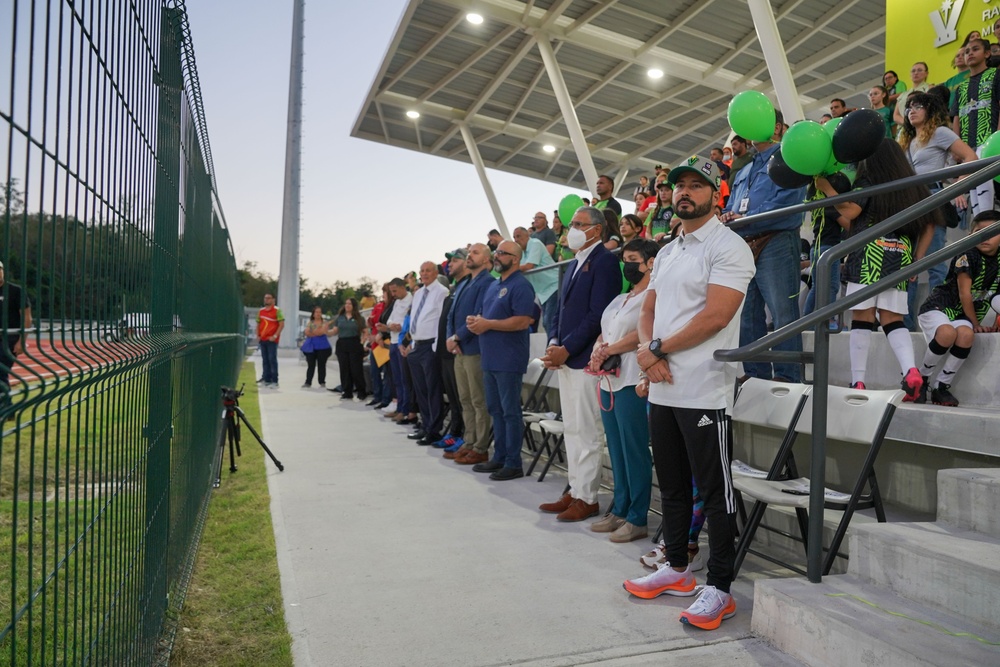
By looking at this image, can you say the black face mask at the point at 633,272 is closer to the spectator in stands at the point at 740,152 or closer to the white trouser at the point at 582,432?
the white trouser at the point at 582,432

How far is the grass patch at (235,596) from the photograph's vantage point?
9.95 feet

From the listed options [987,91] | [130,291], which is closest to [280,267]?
[987,91]

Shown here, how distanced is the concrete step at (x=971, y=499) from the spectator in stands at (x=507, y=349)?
141 inches

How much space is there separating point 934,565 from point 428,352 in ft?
20.5

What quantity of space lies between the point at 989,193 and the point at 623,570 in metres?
3.98

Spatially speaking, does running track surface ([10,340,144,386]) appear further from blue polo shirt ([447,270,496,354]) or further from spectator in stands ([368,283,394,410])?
spectator in stands ([368,283,394,410])

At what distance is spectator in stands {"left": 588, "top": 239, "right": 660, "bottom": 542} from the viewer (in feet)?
15.3

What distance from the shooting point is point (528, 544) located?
4.52m

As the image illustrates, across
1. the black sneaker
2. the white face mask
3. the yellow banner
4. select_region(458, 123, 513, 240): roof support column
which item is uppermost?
select_region(458, 123, 513, 240): roof support column

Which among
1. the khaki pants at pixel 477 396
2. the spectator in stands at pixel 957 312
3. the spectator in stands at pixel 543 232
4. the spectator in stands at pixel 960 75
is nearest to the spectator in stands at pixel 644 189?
the spectator in stands at pixel 543 232

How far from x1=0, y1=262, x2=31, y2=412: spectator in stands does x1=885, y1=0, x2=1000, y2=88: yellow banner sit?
9537mm

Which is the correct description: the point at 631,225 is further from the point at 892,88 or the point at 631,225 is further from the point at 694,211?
the point at 892,88

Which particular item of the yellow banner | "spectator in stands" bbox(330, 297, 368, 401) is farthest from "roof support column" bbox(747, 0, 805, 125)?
"spectator in stands" bbox(330, 297, 368, 401)

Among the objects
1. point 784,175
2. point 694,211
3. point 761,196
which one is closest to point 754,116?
point 761,196
